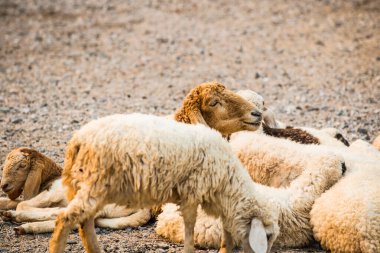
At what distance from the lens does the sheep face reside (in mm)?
7293

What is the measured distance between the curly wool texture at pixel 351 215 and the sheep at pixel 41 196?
79.0 inches

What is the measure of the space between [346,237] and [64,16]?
15.2 meters

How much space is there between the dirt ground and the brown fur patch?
1.72 meters

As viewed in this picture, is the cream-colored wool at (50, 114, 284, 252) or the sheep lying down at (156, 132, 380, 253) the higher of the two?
the cream-colored wool at (50, 114, 284, 252)

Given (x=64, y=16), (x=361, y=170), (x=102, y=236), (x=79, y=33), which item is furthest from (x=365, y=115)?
(x=64, y=16)

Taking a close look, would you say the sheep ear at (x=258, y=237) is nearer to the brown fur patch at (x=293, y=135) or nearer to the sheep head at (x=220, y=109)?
the sheep head at (x=220, y=109)

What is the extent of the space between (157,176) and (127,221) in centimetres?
191

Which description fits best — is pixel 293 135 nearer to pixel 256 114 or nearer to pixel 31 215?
pixel 256 114

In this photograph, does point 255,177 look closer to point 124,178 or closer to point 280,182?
point 280,182

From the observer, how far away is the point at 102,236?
6.71 metres

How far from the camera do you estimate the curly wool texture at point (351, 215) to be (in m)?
5.93

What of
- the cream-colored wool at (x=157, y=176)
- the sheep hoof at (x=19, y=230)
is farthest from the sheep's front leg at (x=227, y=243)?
the sheep hoof at (x=19, y=230)

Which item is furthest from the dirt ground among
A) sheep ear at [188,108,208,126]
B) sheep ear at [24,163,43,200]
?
sheep ear at [188,108,208,126]

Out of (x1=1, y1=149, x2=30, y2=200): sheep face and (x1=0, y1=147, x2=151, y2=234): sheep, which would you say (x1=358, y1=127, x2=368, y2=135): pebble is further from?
(x1=1, y1=149, x2=30, y2=200): sheep face
